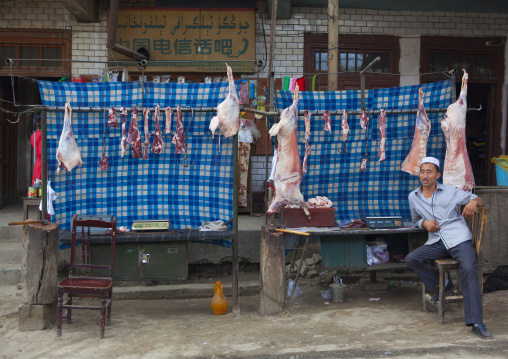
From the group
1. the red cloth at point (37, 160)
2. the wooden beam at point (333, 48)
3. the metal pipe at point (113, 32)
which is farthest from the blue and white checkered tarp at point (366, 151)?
the red cloth at point (37, 160)

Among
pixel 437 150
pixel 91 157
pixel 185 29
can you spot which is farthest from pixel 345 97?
pixel 185 29

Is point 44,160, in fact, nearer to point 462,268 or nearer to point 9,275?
point 9,275

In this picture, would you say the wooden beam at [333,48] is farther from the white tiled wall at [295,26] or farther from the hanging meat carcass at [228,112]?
A: the white tiled wall at [295,26]

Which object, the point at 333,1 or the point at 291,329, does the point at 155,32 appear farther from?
the point at 291,329

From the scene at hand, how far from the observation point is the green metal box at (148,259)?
6.03 m

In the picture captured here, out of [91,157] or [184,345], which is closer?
[184,345]

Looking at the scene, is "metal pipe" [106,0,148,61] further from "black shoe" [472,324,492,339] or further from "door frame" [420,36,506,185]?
"black shoe" [472,324,492,339]

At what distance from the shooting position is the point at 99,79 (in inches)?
354

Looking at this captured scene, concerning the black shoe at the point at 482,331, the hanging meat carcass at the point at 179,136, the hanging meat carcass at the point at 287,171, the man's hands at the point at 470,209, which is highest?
the hanging meat carcass at the point at 179,136

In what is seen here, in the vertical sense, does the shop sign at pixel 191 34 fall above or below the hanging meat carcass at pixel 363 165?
above

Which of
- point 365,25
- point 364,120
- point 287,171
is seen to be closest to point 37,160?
point 287,171

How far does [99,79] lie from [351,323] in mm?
6199

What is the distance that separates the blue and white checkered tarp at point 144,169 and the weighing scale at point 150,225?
0.93 ft

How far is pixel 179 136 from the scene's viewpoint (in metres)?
6.08
